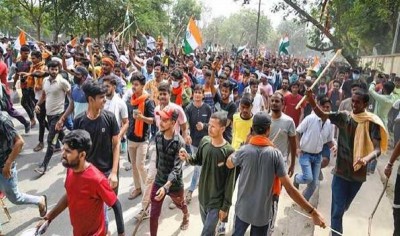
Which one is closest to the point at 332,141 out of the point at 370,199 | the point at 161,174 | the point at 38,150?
the point at 370,199

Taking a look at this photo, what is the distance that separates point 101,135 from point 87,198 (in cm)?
102

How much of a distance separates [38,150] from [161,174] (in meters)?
3.93

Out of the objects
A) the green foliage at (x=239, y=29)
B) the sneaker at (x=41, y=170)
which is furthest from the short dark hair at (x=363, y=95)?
the green foliage at (x=239, y=29)

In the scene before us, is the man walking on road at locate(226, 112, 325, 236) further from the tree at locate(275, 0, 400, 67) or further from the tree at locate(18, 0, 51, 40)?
the tree at locate(18, 0, 51, 40)

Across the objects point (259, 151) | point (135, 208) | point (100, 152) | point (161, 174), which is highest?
point (259, 151)

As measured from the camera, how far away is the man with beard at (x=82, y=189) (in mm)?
2820

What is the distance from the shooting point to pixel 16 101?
10.8 meters

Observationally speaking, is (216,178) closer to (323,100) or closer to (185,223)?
(185,223)

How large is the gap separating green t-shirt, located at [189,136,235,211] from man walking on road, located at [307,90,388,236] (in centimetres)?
114

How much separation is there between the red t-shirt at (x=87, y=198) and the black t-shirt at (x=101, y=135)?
808 mm

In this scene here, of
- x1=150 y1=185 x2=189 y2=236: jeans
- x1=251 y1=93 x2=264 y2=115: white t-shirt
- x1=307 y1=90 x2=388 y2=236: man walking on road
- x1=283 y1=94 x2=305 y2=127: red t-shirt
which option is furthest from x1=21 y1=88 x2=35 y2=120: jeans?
x1=307 y1=90 x2=388 y2=236: man walking on road

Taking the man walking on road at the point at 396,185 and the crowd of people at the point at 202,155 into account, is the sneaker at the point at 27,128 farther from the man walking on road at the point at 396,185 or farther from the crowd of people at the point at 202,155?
the man walking on road at the point at 396,185

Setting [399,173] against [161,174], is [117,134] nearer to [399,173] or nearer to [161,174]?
[161,174]

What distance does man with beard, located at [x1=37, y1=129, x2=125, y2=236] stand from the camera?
111 inches
